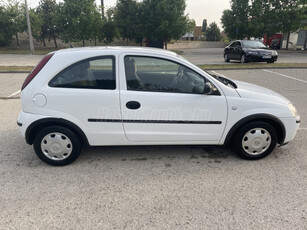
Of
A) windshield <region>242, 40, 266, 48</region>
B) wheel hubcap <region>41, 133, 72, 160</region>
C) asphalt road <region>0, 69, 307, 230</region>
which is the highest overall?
windshield <region>242, 40, 266, 48</region>

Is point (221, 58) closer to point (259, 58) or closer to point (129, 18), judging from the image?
point (259, 58)

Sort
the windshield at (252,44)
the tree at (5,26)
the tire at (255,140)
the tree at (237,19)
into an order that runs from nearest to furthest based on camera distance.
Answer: the tire at (255,140), the windshield at (252,44), the tree at (237,19), the tree at (5,26)

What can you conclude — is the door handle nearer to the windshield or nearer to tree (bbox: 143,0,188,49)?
the windshield

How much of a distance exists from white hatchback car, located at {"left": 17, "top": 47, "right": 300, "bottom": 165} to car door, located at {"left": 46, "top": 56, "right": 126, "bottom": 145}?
0.01m

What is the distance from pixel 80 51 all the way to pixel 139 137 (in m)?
1.41

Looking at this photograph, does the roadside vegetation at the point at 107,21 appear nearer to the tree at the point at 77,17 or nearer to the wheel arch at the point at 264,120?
the tree at the point at 77,17

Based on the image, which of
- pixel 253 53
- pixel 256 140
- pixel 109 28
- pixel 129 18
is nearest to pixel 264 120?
pixel 256 140

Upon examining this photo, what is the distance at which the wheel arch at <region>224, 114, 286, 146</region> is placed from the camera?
135 inches

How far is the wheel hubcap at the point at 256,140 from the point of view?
3525mm

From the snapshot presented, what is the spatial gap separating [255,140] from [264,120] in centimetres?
31

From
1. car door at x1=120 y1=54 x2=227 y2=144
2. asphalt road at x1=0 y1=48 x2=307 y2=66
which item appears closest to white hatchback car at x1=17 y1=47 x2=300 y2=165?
car door at x1=120 y1=54 x2=227 y2=144

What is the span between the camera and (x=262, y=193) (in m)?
2.87

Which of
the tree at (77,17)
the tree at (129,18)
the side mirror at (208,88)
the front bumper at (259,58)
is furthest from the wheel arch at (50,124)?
the tree at (129,18)

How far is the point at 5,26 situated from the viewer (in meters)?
32.9
